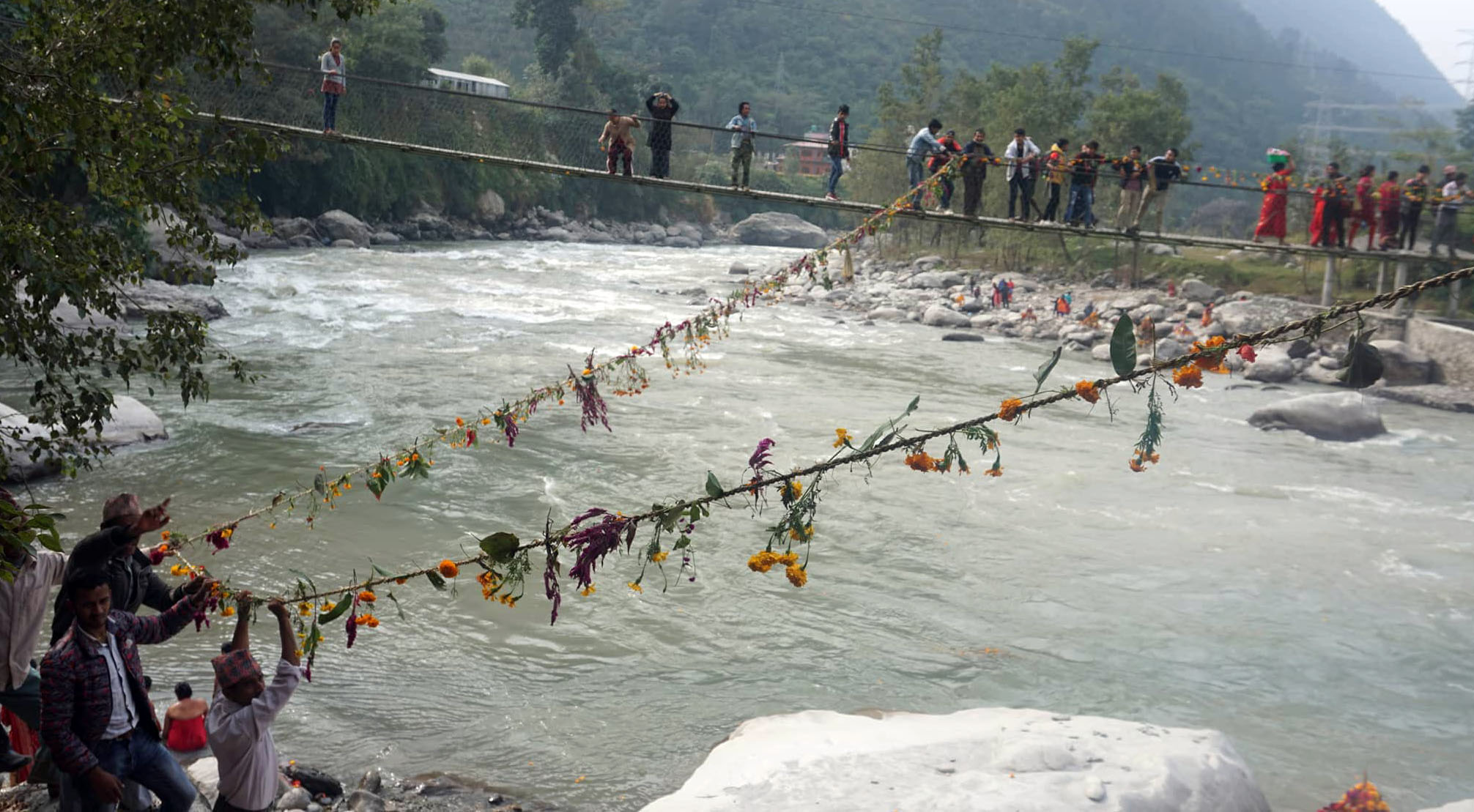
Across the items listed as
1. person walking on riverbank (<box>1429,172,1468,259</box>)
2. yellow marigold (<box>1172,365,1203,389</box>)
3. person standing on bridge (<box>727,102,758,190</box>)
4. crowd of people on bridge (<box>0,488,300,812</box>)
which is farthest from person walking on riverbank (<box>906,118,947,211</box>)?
crowd of people on bridge (<box>0,488,300,812</box>)

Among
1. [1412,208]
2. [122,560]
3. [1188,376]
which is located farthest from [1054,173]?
[122,560]

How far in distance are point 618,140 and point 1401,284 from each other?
43.3 feet

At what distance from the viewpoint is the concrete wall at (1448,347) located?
622 inches

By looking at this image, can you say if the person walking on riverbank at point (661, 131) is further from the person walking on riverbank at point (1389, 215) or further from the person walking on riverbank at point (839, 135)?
the person walking on riverbank at point (1389, 215)

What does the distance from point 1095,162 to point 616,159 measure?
3.84 m

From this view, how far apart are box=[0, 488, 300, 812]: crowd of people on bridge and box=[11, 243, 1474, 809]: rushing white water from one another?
1.65 meters

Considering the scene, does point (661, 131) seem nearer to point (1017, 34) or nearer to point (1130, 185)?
point (1130, 185)

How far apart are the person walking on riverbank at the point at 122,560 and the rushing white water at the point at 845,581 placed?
1.65m

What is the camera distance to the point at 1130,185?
1067 cm

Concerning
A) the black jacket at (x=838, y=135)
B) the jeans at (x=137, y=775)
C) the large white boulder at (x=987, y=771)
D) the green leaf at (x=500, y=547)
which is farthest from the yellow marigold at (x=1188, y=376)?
the black jacket at (x=838, y=135)

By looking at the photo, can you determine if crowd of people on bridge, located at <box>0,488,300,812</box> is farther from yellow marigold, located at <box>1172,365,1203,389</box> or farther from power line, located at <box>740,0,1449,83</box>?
power line, located at <box>740,0,1449,83</box>

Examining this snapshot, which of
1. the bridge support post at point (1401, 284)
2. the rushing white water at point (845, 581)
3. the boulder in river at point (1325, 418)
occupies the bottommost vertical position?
the rushing white water at point (845, 581)

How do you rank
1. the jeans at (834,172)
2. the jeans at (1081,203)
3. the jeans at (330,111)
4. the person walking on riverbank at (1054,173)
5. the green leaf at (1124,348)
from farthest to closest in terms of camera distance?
the jeans at (1081,203), the jeans at (834,172), the jeans at (330,111), the person walking on riverbank at (1054,173), the green leaf at (1124,348)

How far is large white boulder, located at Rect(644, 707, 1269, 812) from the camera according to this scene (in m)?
3.62
